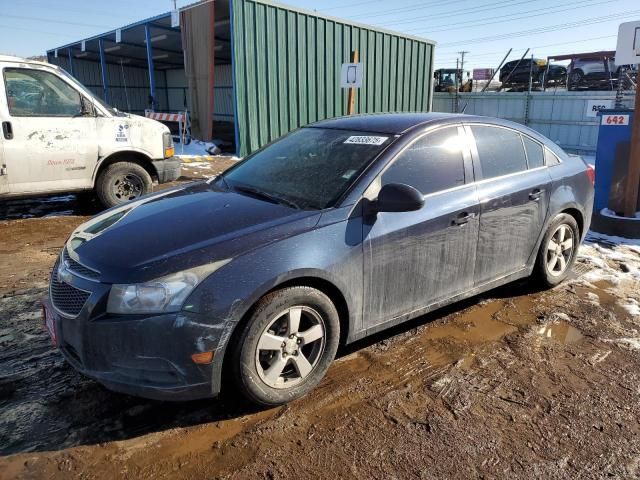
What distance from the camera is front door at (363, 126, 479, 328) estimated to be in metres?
3.02

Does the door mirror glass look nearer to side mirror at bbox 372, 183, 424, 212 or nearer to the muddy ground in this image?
the muddy ground

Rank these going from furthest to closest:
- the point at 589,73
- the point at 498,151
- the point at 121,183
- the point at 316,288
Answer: the point at 589,73 → the point at 121,183 → the point at 498,151 → the point at 316,288

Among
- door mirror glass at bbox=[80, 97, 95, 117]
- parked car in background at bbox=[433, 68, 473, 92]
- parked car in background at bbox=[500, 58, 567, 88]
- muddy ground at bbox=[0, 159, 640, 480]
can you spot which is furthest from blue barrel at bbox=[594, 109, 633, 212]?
parked car in background at bbox=[433, 68, 473, 92]

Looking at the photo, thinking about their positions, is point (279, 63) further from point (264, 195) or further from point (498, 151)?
point (264, 195)

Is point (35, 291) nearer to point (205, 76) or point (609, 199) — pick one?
point (609, 199)

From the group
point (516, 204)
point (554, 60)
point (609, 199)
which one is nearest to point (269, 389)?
point (516, 204)

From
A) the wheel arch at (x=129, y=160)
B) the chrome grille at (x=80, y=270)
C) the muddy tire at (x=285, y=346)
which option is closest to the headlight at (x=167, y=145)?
the wheel arch at (x=129, y=160)

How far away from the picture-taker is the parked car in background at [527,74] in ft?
72.6

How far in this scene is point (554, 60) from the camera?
2236cm

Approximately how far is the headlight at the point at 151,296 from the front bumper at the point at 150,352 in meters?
0.04

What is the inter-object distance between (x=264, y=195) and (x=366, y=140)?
31.6 inches

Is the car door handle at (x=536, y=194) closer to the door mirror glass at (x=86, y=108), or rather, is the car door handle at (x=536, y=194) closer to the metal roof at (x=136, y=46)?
the door mirror glass at (x=86, y=108)

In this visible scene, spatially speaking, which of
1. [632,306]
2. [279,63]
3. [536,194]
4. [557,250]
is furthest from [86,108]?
[279,63]

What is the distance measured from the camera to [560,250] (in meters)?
4.45
